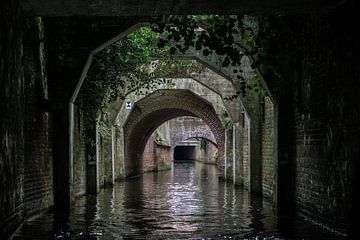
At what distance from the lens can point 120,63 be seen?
1467 centimetres

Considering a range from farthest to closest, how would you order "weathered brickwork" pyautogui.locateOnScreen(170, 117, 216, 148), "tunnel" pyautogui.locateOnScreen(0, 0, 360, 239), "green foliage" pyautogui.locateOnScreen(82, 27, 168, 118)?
"weathered brickwork" pyautogui.locateOnScreen(170, 117, 216, 148) < "green foliage" pyautogui.locateOnScreen(82, 27, 168, 118) < "tunnel" pyautogui.locateOnScreen(0, 0, 360, 239)

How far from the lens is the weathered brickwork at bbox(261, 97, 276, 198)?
14.6m

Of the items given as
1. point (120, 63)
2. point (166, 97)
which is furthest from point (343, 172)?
point (166, 97)

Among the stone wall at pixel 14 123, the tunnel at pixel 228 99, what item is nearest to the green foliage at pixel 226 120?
the tunnel at pixel 228 99

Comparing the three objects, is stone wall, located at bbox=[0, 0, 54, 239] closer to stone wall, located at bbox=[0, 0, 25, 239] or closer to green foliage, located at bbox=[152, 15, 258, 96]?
stone wall, located at bbox=[0, 0, 25, 239]

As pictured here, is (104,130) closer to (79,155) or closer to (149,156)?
(79,155)

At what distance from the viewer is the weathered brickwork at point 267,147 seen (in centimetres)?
1462

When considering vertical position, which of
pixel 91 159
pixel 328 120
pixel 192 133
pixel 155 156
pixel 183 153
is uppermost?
pixel 328 120

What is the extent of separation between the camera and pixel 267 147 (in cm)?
1537

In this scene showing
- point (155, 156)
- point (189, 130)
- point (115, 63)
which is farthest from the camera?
point (189, 130)

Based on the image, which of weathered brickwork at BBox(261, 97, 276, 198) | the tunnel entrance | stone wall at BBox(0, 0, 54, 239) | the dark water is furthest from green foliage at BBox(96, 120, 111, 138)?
the tunnel entrance

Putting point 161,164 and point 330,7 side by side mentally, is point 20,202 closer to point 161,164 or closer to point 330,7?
point 330,7

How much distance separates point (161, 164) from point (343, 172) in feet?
117

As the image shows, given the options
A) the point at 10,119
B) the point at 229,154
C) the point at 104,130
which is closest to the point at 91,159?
the point at 104,130
